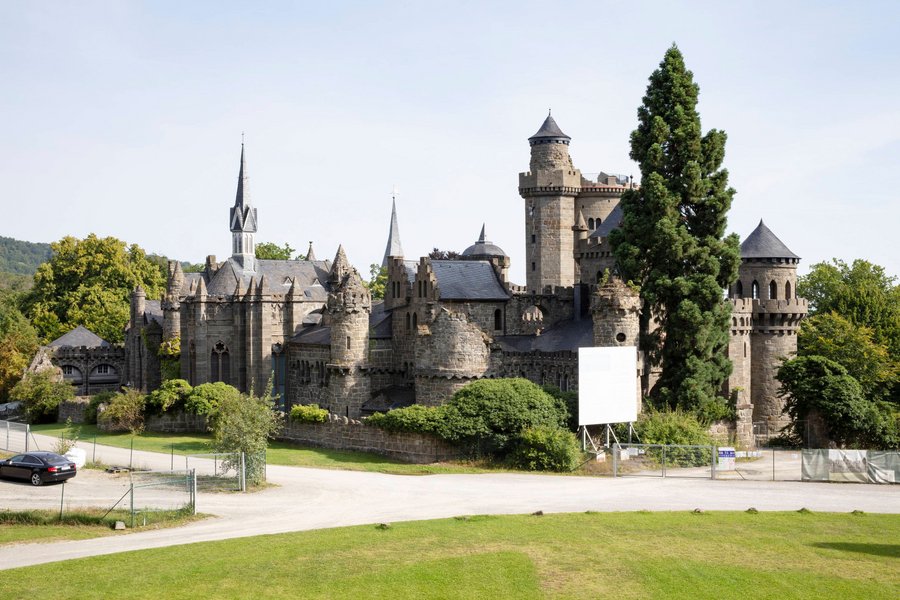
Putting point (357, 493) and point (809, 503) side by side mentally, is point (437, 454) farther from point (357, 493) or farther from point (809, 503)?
point (809, 503)

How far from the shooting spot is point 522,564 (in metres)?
27.4

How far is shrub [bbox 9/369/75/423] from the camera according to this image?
66562 mm

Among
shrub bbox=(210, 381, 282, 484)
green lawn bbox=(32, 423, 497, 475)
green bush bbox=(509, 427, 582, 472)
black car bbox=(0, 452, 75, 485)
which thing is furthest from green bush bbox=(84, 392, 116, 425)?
green bush bbox=(509, 427, 582, 472)

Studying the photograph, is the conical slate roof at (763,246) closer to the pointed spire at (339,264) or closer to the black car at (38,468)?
the pointed spire at (339,264)

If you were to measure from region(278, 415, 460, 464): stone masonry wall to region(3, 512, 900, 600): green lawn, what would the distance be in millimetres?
15144

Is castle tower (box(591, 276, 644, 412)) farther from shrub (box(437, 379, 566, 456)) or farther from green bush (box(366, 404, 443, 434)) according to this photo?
green bush (box(366, 404, 443, 434))

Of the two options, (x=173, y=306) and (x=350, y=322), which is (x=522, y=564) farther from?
(x=173, y=306)

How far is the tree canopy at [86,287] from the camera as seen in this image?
8756 cm

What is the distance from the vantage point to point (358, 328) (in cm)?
5706

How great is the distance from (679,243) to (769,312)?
37.6 ft

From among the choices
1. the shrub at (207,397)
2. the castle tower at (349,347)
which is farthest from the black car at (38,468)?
the castle tower at (349,347)

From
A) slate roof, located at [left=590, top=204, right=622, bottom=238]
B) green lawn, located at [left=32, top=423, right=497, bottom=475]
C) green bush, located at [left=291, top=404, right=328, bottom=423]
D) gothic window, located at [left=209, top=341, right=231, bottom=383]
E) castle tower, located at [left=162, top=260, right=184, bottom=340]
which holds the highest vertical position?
slate roof, located at [left=590, top=204, right=622, bottom=238]

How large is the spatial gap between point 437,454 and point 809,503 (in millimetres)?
17877

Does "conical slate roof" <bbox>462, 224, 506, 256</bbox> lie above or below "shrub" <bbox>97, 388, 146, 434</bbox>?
above
